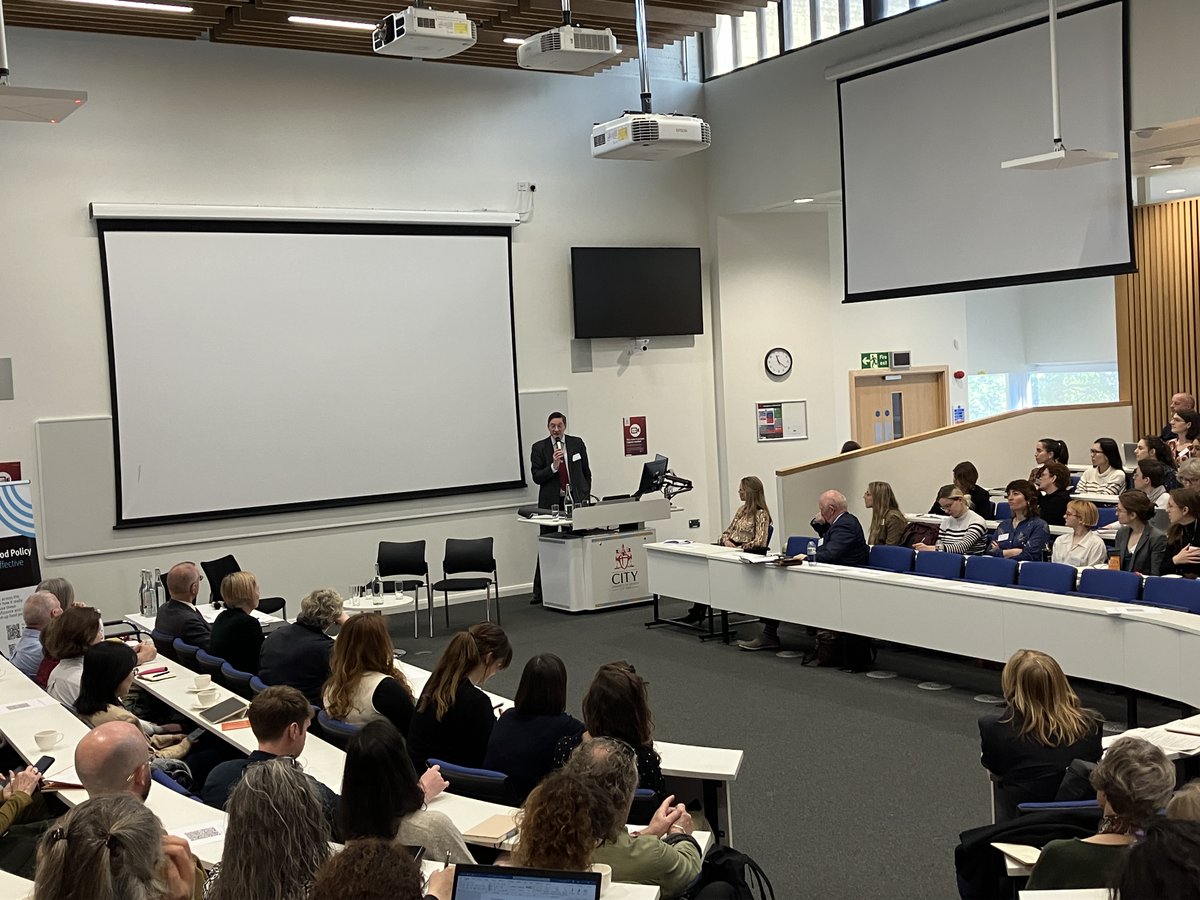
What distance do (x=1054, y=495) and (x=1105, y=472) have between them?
5.28 feet

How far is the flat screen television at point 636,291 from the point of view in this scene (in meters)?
11.9

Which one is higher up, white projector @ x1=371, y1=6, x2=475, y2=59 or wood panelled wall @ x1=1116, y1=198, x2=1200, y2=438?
white projector @ x1=371, y1=6, x2=475, y2=59

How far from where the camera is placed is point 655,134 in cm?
739

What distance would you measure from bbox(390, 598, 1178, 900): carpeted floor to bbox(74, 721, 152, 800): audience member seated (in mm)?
2495

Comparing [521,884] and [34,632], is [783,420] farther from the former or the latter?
[521,884]

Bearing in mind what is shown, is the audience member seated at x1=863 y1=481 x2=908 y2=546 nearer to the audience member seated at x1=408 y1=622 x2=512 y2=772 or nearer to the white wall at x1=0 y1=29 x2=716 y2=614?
the white wall at x1=0 y1=29 x2=716 y2=614

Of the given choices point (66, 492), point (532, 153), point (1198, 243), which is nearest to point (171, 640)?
point (66, 492)

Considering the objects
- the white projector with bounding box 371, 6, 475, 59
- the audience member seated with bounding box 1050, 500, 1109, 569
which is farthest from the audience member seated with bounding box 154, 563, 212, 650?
the audience member seated with bounding box 1050, 500, 1109, 569

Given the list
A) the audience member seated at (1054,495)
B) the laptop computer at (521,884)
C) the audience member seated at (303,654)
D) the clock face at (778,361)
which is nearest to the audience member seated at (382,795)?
the laptop computer at (521,884)

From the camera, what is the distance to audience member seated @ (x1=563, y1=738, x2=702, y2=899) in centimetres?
310

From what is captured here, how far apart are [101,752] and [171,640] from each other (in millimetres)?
3809

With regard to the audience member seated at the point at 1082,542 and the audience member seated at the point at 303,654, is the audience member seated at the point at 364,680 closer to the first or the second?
the audience member seated at the point at 303,654

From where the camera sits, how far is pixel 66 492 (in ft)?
31.3

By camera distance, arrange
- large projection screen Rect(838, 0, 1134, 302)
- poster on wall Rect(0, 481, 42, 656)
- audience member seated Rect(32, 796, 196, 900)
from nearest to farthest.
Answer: audience member seated Rect(32, 796, 196, 900) < poster on wall Rect(0, 481, 42, 656) < large projection screen Rect(838, 0, 1134, 302)
